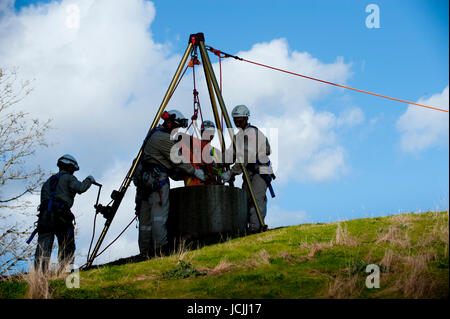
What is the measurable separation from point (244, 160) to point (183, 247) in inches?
126

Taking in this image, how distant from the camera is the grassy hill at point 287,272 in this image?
6.33 metres

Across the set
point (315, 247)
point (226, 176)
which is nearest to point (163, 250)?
point (226, 176)

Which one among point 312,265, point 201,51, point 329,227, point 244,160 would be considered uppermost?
point 201,51

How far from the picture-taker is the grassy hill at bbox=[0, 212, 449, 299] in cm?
633

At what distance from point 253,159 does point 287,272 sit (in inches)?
209

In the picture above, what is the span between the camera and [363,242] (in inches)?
364

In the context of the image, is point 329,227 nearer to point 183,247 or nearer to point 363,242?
point 363,242

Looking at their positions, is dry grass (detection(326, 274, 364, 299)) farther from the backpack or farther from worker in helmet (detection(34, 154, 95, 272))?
the backpack

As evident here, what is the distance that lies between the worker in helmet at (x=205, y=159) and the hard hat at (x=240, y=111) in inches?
38.4

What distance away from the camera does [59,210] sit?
11570mm

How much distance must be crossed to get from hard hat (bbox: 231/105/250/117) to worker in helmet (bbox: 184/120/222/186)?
974 mm

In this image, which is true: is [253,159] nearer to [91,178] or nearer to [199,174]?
[199,174]

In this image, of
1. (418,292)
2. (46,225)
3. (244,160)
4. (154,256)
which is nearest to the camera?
(418,292)
